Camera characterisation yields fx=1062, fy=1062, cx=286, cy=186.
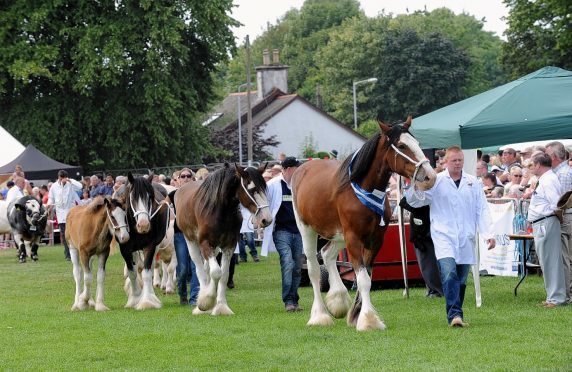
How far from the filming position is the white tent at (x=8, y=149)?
3706 cm

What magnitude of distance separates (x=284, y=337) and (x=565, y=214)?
4455 mm

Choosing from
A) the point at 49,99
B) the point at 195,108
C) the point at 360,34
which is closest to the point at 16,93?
the point at 49,99

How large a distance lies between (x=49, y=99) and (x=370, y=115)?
149 feet

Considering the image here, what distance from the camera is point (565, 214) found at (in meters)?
13.8

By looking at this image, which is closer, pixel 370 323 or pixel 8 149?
pixel 370 323

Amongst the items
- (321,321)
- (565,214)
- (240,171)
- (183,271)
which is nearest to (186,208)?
(240,171)

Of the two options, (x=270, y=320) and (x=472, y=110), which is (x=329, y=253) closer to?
(x=270, y=320)

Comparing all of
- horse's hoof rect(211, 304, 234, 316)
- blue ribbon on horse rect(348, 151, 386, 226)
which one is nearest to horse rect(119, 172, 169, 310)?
horse's hoof rect(211, 304, 234, 316)

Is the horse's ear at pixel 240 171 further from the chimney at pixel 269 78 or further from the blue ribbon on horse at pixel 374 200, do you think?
the chimney at pixel 269 78

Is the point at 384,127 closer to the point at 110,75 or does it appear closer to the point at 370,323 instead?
the point at 370,323

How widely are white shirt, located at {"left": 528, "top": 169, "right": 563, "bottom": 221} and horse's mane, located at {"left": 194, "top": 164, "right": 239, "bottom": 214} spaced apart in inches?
157

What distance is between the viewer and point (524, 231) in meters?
16.2

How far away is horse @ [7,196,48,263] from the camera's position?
27.5 m

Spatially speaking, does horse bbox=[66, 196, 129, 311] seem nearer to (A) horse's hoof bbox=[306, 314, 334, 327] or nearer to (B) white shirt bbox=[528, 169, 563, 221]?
(A) horse's hoof bbox=[306, 314, 334, 327]
